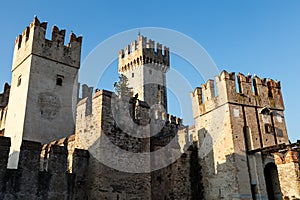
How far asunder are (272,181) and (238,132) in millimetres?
3163

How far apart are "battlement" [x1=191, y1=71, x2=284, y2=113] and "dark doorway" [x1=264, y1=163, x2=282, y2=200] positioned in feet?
10.4

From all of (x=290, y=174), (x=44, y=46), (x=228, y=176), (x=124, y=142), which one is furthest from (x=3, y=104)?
(x=290, y=174)

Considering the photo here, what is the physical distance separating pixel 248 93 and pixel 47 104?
11194mm

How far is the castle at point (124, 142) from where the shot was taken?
37.0 ft

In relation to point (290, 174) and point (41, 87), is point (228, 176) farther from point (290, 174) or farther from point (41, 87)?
point (41, 87)

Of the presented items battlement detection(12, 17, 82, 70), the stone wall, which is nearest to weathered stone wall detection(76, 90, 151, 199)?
battlement detection(12, 17, 82, 70)

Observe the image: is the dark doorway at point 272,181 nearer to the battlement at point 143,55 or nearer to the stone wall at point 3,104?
the stone wall at point 3,104

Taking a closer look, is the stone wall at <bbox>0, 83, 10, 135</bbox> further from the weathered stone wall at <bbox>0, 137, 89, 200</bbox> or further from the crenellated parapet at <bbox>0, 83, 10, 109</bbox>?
the weathered stone wall at <bbox>0, 137, 89, 200</bbox>

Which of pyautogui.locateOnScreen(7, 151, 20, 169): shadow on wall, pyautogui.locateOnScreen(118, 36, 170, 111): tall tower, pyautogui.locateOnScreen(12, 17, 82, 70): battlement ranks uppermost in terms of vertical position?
pyautogui.locateOnScreen(118, 36, 170, 111): tall tower

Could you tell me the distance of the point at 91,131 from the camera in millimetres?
12648

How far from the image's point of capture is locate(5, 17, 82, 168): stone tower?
1638cm

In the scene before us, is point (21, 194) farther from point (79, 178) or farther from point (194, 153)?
point (194, 153)

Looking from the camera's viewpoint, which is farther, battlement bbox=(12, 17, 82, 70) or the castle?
battlement bbox=(12, 17, 82, 70)

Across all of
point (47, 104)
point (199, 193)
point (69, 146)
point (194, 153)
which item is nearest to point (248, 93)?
point (194, 153)
